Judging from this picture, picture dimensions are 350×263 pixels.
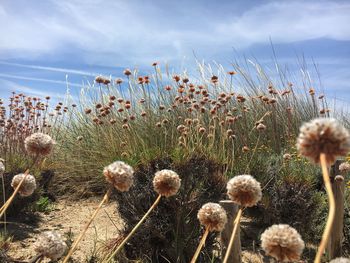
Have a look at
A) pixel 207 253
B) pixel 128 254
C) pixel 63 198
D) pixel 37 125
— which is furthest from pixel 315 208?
pixel 37 125

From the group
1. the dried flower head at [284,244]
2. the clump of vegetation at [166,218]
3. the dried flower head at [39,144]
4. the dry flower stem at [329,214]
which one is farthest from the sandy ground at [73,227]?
the dry flower stem at [329,214]

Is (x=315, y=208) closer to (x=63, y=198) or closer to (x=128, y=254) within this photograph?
(x=128, y=254)

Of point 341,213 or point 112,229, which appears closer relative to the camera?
point 341,213

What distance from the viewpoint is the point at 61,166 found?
275 inches

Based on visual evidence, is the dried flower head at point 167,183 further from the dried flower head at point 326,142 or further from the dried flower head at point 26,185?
the dried flower head at point 326,142

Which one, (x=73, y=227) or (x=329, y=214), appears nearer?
Result: (x=329, y=214)

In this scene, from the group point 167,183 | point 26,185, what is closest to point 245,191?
point 167,183

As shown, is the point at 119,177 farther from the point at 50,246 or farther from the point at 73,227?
the point at 73,227

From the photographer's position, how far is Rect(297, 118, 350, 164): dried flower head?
1021mm

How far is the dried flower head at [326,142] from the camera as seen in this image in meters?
1.02

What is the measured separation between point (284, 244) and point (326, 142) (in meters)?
0.47

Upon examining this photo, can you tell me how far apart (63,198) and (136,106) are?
7.37ft

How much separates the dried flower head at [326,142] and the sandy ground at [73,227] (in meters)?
2.55

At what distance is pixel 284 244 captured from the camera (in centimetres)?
134
